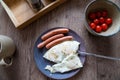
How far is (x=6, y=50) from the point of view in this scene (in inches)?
30.0

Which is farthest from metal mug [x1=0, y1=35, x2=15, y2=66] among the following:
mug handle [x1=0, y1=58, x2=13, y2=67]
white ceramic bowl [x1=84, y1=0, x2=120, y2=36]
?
white ceramic bowl [x1=84, y1=0, x2=120, y2=36]

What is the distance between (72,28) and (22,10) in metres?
0.19

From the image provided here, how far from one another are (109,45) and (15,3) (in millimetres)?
360

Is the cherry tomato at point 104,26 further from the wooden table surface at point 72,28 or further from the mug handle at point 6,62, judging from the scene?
the mug handle at point 6,62

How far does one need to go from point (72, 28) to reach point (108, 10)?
0.45 feet

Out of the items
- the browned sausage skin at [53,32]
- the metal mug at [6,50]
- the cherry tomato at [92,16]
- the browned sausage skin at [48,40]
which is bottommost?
the cherry tomato at [92,16]

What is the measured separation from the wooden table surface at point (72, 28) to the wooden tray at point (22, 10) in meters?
0.02

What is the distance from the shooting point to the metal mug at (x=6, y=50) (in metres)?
0.75

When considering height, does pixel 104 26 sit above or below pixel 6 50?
below

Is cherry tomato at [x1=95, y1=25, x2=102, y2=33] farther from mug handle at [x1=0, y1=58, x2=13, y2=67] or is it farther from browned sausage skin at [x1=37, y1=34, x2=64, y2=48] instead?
mug handle at [x1=0, y1=58, x2=13, y2=67]

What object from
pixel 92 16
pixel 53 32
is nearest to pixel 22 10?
pixel 53 32

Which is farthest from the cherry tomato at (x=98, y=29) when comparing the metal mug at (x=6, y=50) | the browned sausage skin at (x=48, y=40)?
the metal mug at (x=6, y=50)

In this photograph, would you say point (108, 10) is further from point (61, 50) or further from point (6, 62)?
point (6, 62)

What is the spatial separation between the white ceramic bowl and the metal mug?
0.26 meters
